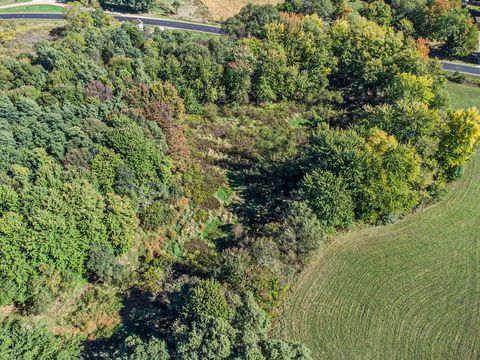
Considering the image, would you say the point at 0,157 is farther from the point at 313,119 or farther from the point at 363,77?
the point at 363,77

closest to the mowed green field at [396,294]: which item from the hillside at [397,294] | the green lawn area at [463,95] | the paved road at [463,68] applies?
the hillside at [397,294]

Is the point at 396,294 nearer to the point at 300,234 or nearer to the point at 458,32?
the point at 300,234

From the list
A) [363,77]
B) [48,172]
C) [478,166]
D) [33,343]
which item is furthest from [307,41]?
[33,343]

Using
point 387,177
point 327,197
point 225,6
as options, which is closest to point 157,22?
point 225,6

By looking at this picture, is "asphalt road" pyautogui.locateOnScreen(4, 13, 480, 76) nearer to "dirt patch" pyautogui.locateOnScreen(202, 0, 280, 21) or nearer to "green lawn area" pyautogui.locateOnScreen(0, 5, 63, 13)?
"green lawn area" pyautogui.locateOnScreen(0, 5, 63, 13)

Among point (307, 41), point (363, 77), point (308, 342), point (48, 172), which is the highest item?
point (307, 41)

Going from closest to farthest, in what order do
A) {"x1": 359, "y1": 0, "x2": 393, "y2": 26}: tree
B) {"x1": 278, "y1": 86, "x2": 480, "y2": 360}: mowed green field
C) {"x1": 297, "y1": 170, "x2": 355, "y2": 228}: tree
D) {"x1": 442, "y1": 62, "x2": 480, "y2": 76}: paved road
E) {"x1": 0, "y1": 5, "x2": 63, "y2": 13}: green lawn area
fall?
{"x1": 278, "y1": 86, "x2": 480, "y2": 360}: mowed green field
{"x1": 297, "y1": 170, "x2": 355, "y2": 228}: tree
{"x1": 442, "y1": 62, "x2": 480, "y2": 76}: paved road
{"x1": 359, "y1": 0, "x2": 393, "y2": 26}: tree
{"x1": 0, "y1": 5, "x2": 63, "y2": 13}: green lawn area

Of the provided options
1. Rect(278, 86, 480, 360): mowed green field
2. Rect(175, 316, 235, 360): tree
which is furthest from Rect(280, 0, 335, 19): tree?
Rect(175, 316, 235, 360): tree
